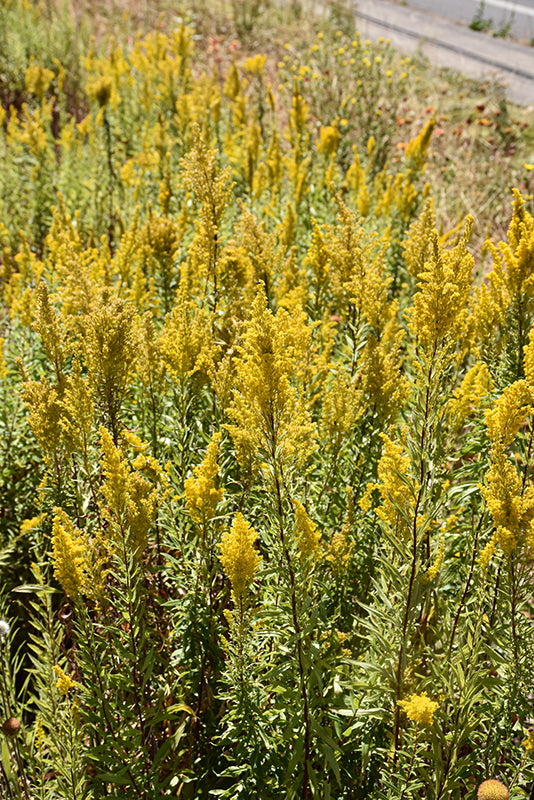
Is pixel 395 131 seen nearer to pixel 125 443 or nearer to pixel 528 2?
pixel 125 443

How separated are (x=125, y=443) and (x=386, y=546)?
941mm

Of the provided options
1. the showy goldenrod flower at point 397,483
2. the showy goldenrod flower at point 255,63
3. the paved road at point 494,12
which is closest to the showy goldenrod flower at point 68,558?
the showy goldenrod flower at point 397,483

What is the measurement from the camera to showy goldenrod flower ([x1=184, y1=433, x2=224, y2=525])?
202cm

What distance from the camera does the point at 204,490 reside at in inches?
80.4

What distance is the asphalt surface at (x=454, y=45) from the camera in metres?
10.1

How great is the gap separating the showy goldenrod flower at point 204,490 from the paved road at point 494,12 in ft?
41.8

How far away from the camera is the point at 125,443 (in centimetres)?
240

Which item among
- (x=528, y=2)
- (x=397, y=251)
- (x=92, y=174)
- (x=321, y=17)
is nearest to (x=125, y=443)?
(x=397, y=251)

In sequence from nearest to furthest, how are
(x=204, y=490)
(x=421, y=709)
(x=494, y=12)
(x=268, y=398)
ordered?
(x=421, y=709) < (x=268, y=398) < (x=204, y=490) < (x=494, y=12)

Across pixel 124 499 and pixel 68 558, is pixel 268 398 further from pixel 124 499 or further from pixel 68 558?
pixel 68 558

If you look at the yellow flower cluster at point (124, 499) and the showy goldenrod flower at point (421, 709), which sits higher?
the yellow flower cluster at point (124, 499)

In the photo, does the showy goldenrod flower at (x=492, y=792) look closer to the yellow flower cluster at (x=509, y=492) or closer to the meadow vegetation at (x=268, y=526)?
the meadow vegetation at (x=268, y=526)

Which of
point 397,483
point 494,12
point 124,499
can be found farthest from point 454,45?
point 124,499

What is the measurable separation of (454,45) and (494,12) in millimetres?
2839
